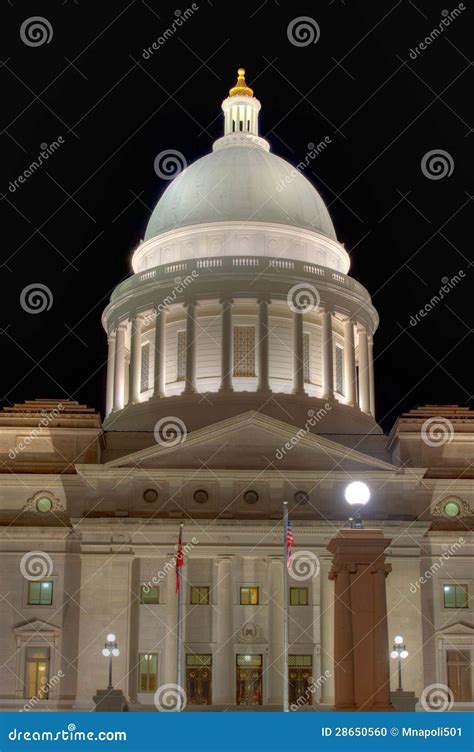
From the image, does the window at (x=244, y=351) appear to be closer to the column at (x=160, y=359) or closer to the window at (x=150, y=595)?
the column at (x=160, y=359)

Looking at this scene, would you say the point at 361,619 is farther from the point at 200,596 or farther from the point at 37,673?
the point at 37,673

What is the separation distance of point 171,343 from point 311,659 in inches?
945

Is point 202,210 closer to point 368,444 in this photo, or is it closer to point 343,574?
point 368,444

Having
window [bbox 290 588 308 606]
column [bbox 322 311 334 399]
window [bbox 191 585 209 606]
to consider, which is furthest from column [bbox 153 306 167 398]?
window [bbox 290 588 308 606]

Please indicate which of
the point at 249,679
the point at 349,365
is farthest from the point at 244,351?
the point at 249,679

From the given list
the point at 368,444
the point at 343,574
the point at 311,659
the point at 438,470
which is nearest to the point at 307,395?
the point at 368,444

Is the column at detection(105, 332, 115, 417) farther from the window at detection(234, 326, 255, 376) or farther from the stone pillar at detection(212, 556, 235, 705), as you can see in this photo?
the stone pillar at detection(212, 556, 235, 705)

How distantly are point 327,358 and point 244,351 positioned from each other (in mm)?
5081

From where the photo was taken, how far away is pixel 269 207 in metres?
80.1

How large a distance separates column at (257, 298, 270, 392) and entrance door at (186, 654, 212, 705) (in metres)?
18.2

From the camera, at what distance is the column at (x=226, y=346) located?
73.7 meters

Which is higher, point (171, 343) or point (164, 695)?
point (171, 343)

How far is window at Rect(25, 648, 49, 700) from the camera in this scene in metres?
60.1

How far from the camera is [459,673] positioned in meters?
61.6
